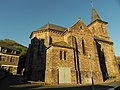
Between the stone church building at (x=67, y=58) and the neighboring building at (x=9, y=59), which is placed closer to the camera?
the stone church building at (x=67, y=58)

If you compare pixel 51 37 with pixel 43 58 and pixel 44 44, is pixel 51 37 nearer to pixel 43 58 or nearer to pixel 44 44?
pixel 44 44

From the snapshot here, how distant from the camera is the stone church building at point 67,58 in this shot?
70.5 feet

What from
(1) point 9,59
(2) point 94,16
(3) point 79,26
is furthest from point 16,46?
(2) point 94,16

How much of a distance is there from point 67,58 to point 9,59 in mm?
24907

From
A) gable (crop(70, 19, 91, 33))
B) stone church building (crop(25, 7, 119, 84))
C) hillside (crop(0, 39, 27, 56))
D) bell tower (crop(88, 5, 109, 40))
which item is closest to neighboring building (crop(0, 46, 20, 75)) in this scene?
hillside (crop(0, 39, 27, 56))

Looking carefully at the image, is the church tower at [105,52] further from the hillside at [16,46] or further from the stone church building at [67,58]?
the hillside at [16,46]

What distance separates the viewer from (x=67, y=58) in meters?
23.0

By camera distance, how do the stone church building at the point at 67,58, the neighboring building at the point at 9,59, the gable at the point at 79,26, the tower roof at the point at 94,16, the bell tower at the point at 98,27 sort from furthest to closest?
the tower roof at the point at 94,16 → the bell tower at the point at 98,27 → the neighboring building at the point at 9,59 → the gable at the point at 79,26 → the stone church building at the point at 67,58

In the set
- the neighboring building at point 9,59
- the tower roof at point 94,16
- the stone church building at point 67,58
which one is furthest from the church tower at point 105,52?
the neighboring building at point 9,59

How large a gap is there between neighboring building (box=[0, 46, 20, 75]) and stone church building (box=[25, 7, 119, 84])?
12205 mm

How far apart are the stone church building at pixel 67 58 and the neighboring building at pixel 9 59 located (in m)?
12.2

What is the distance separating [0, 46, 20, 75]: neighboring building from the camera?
36781mm

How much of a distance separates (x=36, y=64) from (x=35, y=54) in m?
2.63

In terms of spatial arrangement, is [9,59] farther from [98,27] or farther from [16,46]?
[98,27]
